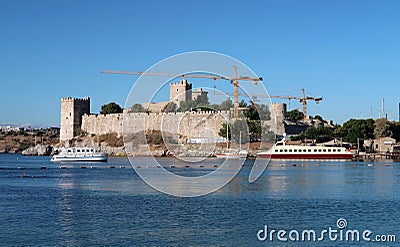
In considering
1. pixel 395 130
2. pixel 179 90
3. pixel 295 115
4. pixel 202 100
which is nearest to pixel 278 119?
pixel 179 90

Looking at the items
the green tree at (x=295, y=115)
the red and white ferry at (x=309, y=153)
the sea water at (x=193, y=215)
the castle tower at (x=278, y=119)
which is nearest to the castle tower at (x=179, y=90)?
the castle tower at (x=278, y=119)

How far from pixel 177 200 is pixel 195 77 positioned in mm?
34007

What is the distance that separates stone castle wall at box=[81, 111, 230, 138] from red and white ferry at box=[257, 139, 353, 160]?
504 centimetres

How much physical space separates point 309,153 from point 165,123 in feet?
33.3

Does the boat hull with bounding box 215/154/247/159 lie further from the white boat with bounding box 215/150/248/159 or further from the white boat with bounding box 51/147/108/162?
the white boat with bounding box 51/147/108/162

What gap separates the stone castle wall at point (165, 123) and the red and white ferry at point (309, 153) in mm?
5039

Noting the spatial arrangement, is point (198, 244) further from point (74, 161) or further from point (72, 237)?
point (74, 161)

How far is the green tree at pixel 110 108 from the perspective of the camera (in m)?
57.9

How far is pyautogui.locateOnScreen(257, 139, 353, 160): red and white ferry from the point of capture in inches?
1581

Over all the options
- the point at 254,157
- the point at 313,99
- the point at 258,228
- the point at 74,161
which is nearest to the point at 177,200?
the point at 258,228

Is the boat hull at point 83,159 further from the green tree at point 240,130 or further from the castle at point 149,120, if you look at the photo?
the green tree at point 240,130

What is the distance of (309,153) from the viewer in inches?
1581

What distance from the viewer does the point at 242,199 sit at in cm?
1477
